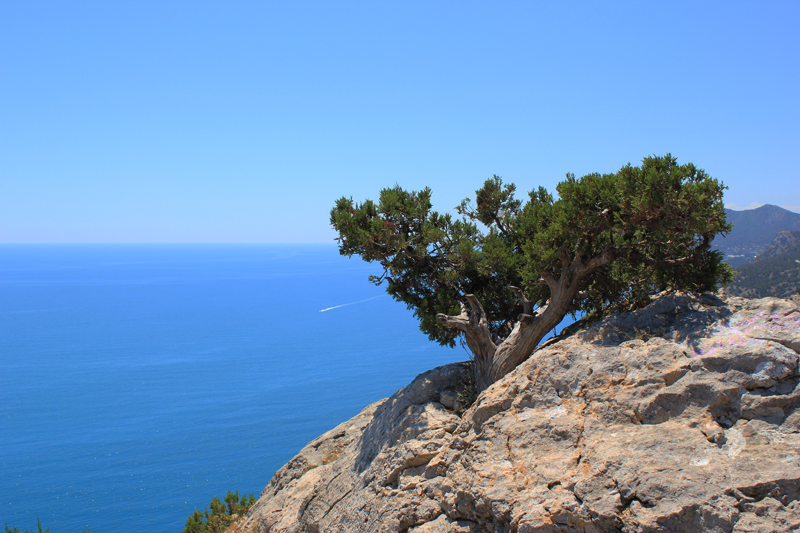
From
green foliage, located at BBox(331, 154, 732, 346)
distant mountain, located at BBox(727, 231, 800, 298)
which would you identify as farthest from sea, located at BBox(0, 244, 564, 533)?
distant mountain, located at BBox(727, 231, 800, 298)

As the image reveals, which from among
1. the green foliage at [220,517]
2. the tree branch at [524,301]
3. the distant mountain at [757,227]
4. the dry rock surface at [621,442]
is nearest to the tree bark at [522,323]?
the tree branch at [524,301]

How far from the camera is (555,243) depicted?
40.9 feet

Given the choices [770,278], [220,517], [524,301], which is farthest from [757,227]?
[220,517]

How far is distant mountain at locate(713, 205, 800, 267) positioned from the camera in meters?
103

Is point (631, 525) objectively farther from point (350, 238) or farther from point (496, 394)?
point (350, 238)

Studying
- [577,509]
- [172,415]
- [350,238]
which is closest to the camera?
[577,509]

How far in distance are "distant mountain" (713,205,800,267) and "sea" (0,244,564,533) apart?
65.5 meters

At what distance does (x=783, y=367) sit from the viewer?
7863 millimetres

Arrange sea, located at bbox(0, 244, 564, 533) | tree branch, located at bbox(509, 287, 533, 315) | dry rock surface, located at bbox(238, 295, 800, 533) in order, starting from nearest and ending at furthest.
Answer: dry rock surface, located at bbox(238, 295, 800, 533)
tree branch, located at bbox(509, 287, 533, 315)
sea, located at bbox(0, 244, 564, 533)

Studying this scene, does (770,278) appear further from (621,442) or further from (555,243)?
(621,442)

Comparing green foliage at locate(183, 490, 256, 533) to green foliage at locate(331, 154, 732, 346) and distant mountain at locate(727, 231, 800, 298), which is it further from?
distant mountain at locate(727, 231, 800, 298)

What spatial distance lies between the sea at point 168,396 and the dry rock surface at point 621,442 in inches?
1625

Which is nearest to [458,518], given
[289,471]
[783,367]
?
[783,367]

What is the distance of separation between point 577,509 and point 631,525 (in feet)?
2.74
